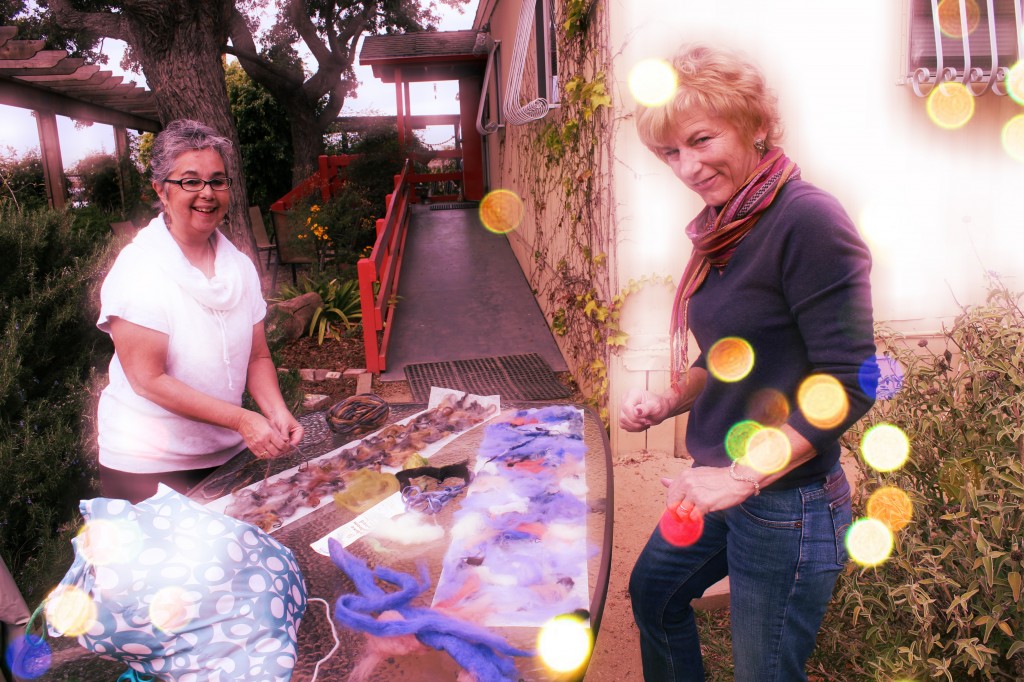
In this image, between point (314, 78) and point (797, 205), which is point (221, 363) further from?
point (314, 78)

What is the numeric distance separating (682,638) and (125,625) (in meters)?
1.30

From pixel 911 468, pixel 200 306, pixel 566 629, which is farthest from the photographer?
pixel 911 468

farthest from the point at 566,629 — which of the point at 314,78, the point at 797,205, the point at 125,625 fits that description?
the point at 314,78

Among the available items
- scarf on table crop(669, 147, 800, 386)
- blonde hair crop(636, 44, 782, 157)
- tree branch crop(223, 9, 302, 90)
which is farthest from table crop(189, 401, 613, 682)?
tree branch crop(223, 9, 302, 90)

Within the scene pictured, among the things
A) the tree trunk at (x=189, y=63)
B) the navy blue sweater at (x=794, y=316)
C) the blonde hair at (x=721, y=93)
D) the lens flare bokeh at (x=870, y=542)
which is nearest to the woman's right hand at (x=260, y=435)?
the navy blue sweater at (x=794, y=316)

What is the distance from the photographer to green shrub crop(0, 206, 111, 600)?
2.56 metres

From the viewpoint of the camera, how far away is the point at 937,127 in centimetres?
449

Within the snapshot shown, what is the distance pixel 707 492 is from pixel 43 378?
2.77 metres

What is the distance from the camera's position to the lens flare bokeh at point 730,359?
1.52 m

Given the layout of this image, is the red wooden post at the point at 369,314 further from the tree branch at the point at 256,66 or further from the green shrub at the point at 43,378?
the tree branch at the point at 256,66

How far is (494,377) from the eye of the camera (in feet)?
19.5

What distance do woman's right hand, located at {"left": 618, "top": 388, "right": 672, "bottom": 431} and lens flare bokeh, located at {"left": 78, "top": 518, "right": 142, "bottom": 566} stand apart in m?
1.11

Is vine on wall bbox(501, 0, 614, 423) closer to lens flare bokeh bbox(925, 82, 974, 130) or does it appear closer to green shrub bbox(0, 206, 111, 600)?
lens flare bokeh bbox(925, 82, 974, 130)

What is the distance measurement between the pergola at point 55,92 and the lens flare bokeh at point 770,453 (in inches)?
350
